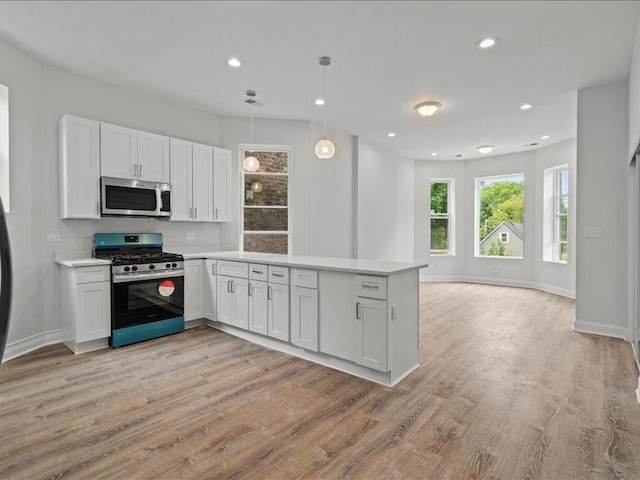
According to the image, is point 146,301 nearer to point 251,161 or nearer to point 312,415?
point 251,161

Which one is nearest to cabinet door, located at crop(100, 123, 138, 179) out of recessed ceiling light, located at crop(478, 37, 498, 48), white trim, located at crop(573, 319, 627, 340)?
recessed ceiling light, located at crop(478, 37, 498, 48)

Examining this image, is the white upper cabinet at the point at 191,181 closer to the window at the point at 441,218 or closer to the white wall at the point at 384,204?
the white wall at the point at 384,204

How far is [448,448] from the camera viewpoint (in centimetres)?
196

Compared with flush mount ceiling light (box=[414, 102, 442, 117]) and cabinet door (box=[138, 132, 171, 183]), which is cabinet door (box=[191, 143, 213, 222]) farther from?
flush mount ceiling light (box=[414, 102, 442, 117])

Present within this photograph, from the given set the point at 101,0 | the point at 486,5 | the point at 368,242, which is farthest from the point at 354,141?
the point at 101,0

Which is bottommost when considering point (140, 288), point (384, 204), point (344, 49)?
point (140, 288)

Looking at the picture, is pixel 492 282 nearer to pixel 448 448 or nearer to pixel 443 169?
pixel 443 169

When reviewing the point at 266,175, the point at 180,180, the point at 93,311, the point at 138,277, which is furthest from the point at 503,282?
the point at 93,311

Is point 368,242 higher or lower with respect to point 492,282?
higher

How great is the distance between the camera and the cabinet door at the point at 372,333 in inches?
106

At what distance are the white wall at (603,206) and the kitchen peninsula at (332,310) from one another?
8.48ft

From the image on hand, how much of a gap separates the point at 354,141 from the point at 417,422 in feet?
16.9

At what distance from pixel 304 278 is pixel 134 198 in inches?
93.3

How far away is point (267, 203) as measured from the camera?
Answer: 5438 millimetres
